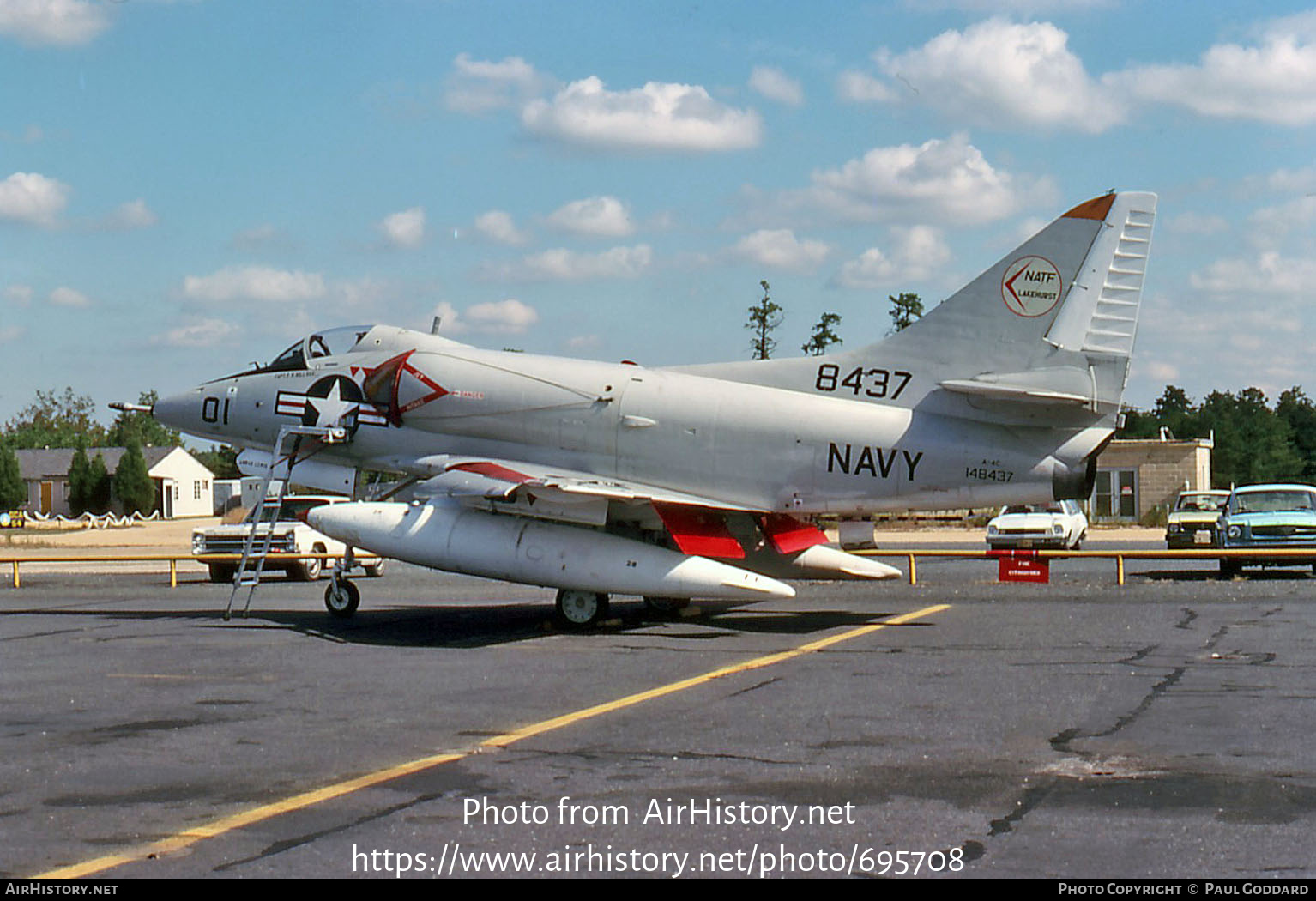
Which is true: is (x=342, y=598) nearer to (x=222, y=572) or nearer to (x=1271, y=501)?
(x=222, y=572)

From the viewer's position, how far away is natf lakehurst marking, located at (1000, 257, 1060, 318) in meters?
16.2

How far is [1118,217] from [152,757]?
12322mm

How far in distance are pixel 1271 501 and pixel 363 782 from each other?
908 inches

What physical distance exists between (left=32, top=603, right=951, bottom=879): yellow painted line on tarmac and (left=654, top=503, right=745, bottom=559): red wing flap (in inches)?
109

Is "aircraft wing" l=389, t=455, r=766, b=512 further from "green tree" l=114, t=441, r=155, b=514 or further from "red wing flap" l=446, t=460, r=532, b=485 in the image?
"green tree" l=114, t=441, r=155, b=514

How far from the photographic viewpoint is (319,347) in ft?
62.1

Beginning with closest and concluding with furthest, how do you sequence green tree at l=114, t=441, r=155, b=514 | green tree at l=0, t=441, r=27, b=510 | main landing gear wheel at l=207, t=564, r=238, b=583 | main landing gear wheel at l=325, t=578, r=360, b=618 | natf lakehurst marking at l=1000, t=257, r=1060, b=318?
1. natf lakehurst marking at l=1000, t=257, r=1060, b=318
2. main landing gear wheel at l=325, t=578, r=360, b=618
3. main landing gear wheel at l=207, t=564, r=238, b=583
4. green tree at l=0, t=441, r=27, b=510
5. green tree at l=114, t=441, r=155, b=514

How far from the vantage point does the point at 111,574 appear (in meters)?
31.1

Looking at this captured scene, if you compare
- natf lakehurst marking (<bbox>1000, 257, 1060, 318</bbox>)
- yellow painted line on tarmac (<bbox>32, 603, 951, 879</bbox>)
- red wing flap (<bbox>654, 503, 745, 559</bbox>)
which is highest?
natf lakehurst marking (<bbox>1000, 257, 1060, 318</bbox>)

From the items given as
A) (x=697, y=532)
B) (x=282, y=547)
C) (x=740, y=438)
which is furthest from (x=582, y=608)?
(x=282, y=547)

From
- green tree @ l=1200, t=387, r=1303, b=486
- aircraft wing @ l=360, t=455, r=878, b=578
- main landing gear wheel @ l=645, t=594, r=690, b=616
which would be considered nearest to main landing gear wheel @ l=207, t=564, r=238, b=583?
aircraft wing @ l=360, t=455, r=878, b=578

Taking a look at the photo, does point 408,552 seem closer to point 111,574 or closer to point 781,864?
point 781,864

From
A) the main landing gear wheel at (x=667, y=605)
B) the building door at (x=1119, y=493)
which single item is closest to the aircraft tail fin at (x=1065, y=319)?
the main landing gear wheel at (x=667, y=605)

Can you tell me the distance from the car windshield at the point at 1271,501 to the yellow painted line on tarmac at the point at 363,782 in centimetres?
1577
